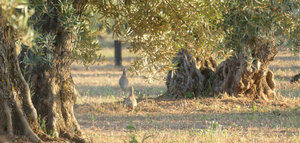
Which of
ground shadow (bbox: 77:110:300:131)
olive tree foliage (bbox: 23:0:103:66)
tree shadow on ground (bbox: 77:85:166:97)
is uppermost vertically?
olive tree foliage (bbox: 23:0:103:66)

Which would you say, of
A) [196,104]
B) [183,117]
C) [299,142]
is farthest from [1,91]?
[196,104]

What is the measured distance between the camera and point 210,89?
1245cm

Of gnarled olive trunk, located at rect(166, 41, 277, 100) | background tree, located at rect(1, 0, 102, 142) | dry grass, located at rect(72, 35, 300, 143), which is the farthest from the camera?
gnarled olive trunk, located at rect(166, 41, 277, 100)

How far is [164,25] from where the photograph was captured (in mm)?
6418

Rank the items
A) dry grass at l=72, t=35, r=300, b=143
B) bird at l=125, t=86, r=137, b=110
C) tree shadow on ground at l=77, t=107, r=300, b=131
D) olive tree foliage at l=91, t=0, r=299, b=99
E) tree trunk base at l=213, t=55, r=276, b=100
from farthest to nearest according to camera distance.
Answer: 1. tree trunk base at l=213, t=55, r=276, b=100
2. bird at l=125, t=86, r=137, b=110
3. tree shadow on ground at l=77, t=107, r=300, b=131
4. dry grass at l=72, t=35, r=300, b=143
5. olive tree foliage at l=91, t=0, r=299, b=99

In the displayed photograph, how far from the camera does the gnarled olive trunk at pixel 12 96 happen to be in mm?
5156

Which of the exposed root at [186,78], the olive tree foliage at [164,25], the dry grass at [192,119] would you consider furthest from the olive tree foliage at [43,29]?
the exposed root at [186,78]

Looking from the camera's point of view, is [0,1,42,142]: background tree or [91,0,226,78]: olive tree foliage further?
[91,0,226,78]: olive tree foliage

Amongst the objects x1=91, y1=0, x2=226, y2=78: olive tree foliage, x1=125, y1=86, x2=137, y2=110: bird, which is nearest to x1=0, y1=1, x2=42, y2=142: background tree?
x1=91, y1=0, x2=226, y2=78: olive tree foliage

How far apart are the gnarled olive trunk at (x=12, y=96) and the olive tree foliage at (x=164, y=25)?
1.68 m

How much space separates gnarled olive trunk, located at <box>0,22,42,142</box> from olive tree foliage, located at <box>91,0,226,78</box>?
1.68m

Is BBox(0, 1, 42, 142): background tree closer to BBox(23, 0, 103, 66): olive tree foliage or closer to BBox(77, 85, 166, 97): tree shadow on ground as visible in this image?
BBox(23, 0, 103, 66): olive tree foliage

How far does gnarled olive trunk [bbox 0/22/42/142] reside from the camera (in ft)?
16.9

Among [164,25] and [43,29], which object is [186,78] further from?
[43,29]
